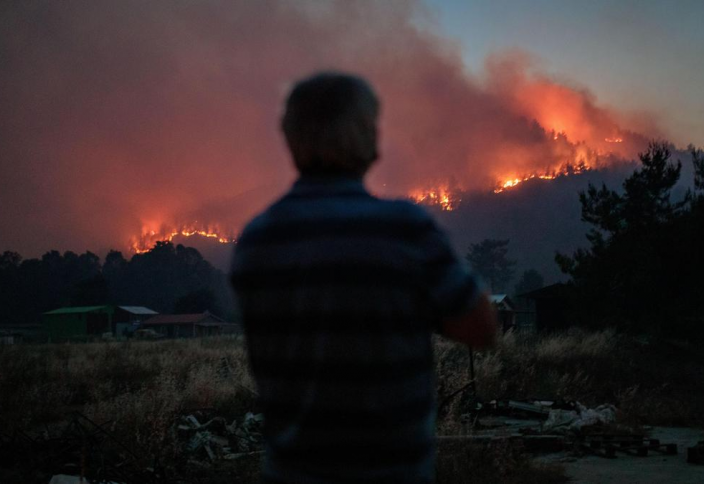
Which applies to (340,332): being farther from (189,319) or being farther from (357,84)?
(189,319)

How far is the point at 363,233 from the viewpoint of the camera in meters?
1.43

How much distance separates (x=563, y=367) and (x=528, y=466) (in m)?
9.77

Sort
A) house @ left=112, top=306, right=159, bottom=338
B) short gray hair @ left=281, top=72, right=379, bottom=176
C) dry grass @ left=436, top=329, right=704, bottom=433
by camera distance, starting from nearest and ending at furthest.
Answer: short gray hair @ left=281, top=72, right=379, bottom=176
dry grass @ left=436, top=329, right=704, bottom=433
house @ left=112, top=306, right=159, bottom=338

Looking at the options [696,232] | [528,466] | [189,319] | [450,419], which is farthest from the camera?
[189,319]

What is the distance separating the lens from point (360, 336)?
55.2 inches

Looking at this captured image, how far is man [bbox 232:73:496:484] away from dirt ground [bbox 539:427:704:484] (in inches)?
237

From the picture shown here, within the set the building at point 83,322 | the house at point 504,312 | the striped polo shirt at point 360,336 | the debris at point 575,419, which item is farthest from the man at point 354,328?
the building at point 83,322

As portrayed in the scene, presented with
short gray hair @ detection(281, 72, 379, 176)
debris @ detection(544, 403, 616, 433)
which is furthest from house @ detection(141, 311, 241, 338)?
short gray hair @ detection(281, 72, 379, 176)

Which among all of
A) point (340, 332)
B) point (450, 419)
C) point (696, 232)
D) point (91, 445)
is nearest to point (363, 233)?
point (340, 332)

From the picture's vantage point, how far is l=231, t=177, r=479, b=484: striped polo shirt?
1.40m

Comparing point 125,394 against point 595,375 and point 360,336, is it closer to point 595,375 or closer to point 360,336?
point 360,336

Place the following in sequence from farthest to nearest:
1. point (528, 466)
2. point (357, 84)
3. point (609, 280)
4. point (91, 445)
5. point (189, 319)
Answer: point (189, 319) → point (609, 280) → point (528, 466) → point (91, 445) → point (357, 84)

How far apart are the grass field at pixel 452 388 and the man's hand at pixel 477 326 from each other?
5.08m

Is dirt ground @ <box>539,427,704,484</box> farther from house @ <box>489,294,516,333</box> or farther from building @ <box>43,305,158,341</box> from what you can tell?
building @ <box>43,305,158,341</box>
